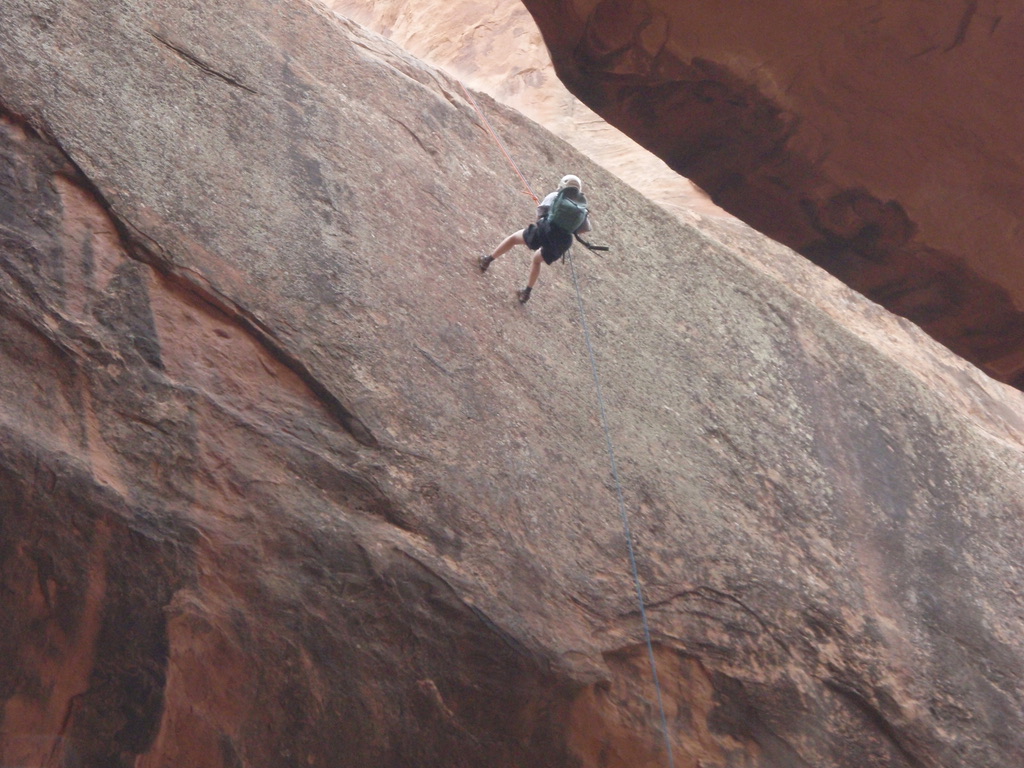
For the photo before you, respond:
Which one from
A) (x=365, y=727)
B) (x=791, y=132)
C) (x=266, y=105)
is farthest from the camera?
(x=266, y=105)

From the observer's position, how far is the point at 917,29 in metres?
4.56

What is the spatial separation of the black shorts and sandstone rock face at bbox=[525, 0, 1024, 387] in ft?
2.74

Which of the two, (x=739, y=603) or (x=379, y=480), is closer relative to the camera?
(x=379, y=480)

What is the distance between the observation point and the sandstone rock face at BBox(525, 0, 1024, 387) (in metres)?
4.65

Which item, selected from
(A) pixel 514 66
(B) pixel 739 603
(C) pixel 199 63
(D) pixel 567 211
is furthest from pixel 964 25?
(A) pixel 514 66

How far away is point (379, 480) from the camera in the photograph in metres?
5.19

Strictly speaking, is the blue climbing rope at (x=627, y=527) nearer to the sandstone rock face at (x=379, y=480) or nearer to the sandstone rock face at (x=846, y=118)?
the sandstone rock face at (x=379, y=480)

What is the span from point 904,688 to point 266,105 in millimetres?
5617

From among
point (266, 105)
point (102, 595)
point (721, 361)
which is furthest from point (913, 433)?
point (102, 595)

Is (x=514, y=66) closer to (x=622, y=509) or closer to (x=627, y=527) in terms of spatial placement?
(x=622, y=509)

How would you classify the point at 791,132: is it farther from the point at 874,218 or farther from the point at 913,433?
the point at 913,433

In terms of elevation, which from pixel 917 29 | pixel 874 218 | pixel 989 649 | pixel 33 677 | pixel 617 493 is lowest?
pixel 33 677

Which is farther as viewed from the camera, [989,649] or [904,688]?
[989,649]

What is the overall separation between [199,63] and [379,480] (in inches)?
123
